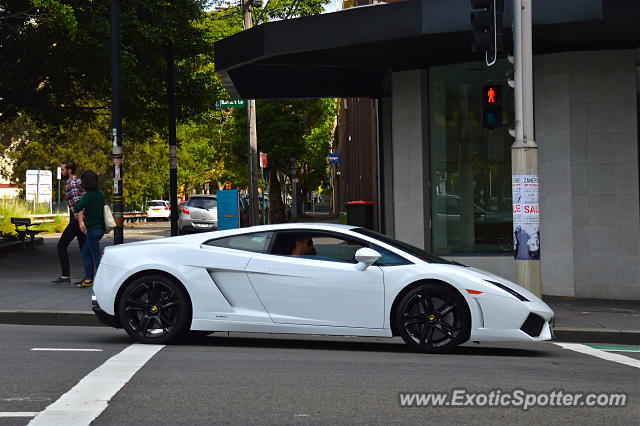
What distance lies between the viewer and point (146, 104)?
23.6 m

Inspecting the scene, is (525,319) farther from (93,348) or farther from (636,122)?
(636,122)

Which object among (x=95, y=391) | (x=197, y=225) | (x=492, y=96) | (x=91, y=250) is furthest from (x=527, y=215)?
(x=197, y=225)

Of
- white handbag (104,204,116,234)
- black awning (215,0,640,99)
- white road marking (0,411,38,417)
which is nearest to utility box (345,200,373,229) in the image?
black awning (215,0,640,99)

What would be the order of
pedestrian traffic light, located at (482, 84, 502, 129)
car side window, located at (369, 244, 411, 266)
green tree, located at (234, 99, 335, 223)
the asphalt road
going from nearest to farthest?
the asphalt road < car side window, located at (369, 244, 411, 266) < pedestrian traffic light, located at (482, 84, 502, 129) < green tree, located at (234, 99, 335, 223)

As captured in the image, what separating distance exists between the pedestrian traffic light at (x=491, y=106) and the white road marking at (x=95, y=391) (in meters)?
5.28

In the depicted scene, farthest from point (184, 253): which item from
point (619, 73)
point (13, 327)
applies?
point (619, 73)

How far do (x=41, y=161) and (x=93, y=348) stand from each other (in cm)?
5160

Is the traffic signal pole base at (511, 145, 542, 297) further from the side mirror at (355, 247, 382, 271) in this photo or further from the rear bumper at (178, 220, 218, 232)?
the rear bumper at (178, 220, 218, 232)

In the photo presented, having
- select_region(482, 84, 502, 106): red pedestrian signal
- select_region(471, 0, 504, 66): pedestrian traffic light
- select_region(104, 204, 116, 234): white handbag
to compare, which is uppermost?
select_region(471, 0, 504, 66): pedestrian traffic light

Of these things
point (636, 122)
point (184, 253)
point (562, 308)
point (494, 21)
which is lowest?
point (562, 308)

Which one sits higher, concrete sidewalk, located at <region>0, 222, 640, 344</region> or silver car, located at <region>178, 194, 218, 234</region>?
silver car, located at <region>178, 194, 218, 234</region>

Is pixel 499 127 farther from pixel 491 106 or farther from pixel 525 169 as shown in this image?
pixel 525 169

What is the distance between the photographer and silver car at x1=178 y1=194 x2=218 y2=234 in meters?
32.2

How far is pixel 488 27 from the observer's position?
11.5m
